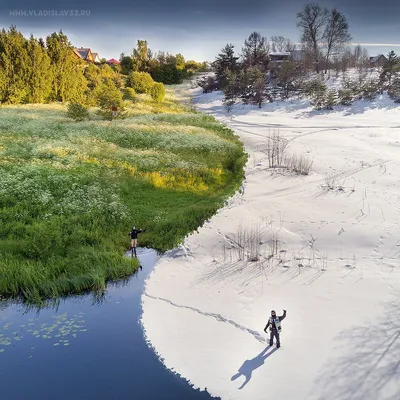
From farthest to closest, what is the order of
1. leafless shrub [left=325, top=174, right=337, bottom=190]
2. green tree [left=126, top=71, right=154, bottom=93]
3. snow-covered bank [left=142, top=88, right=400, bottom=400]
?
green tree [left=126, top=71, right=154, bottom=93] → leafless shrub [left=325, top=174, right=337, bottom=190] → snow-covered bank [left=142, top=88, right=400, bottom=400]

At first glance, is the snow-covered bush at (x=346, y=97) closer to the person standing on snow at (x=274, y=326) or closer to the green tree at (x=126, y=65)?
the person standing on snow at (x=274, y=326)

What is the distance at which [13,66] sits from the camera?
5025cm

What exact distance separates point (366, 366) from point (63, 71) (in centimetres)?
5518

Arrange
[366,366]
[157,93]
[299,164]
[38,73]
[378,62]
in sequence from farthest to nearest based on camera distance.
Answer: [378,62] → [157,93] → [38,73] → [299,164] → [366,366]

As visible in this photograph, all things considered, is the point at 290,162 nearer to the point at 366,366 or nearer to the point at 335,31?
the point at 366,366

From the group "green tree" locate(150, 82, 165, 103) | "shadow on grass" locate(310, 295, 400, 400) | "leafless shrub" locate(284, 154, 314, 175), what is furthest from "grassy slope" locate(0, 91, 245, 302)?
"green tree" locate(150, 82, 165, 103)

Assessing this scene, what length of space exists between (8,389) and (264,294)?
8.14 meters

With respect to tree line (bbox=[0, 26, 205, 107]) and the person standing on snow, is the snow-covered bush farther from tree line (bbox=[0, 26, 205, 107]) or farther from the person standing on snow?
the person standing on snow

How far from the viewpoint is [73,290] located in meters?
14.8

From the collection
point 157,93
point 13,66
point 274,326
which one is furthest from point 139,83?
point 274,326

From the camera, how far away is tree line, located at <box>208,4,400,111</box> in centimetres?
5438

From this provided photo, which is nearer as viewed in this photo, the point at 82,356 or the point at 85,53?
the point at 82,356

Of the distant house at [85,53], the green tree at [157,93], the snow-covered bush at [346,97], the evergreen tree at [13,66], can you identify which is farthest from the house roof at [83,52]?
the snow-covered bush at [346,97]

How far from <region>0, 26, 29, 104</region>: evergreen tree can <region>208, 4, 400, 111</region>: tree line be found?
90.0 feet
